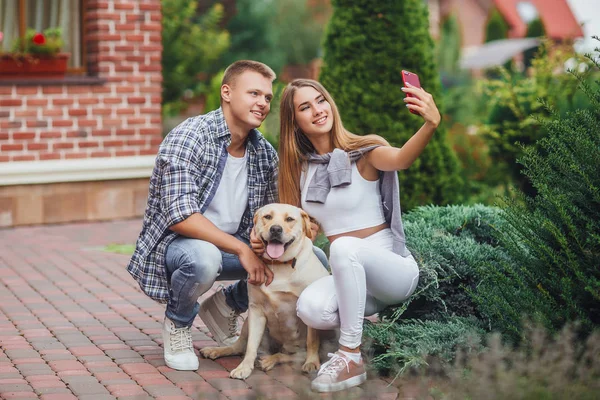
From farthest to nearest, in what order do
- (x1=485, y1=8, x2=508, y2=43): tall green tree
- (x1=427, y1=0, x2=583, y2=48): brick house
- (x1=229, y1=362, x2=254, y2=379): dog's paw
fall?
(x1=427, y1=0, x2=583, y2=48): brick house < (x1=485, y1=8, x2=508, y2=43): tall green tree < (x1=229, y1=362, x2=254, y2=379): dog's paw

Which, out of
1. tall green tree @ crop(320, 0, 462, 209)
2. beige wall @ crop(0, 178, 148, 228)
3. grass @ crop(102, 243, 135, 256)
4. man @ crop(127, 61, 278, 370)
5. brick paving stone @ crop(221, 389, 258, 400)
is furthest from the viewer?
beige wall @ crop(0, 178, 148, 228)

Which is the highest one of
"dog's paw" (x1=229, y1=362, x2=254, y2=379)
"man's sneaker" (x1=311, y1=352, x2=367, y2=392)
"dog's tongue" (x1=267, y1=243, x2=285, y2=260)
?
"dog's tongue" (x1=267, y1=243, x2=285, y2=260)

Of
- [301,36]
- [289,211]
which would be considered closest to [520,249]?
Result: [289,211]

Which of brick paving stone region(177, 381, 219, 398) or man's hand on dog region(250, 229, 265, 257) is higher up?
man's hand on dog region(250, 229, 265, 257)

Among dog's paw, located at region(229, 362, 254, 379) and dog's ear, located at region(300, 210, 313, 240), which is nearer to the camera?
dog's paw, located at region(229, 362, 254, 379)

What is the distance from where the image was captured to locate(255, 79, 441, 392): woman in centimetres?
457

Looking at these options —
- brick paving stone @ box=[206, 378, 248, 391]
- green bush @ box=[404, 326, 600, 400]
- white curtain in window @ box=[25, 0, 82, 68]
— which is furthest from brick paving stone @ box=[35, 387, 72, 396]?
white curtain in window @ box=[25, 0, 82, 68]

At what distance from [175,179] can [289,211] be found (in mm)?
622

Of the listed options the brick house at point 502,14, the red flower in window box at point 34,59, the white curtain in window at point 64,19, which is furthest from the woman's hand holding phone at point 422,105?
the brick house at point 502,14

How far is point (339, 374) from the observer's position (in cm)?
450

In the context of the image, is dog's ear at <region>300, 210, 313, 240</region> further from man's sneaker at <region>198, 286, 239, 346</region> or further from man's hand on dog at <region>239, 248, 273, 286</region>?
man's sneaker at <region>198, 286, 239, 346</region>

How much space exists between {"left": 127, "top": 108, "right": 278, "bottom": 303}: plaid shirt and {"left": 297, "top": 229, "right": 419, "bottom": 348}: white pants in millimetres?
749

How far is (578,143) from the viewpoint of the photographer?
13.9ft

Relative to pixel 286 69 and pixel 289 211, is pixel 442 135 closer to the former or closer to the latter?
pixel 289 211
